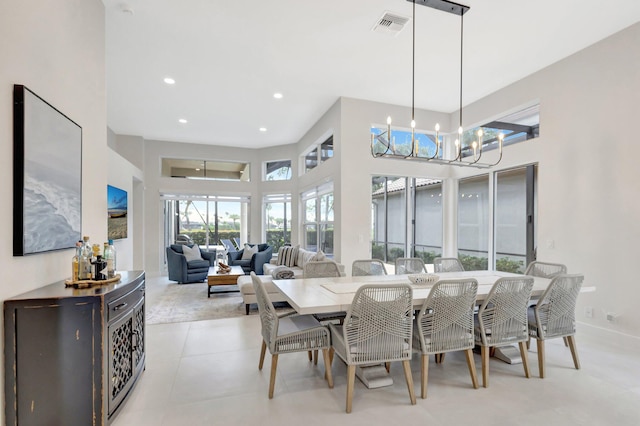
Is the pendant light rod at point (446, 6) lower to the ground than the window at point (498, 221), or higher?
higher

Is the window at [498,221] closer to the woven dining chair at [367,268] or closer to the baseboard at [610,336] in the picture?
the baseboard at [610,336]

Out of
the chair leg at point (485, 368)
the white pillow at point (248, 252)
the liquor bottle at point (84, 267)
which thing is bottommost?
the chair leg at point (485, 368)

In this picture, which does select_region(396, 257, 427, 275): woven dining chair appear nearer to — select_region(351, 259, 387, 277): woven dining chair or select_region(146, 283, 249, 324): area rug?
select_region(351, 259, 387, 277): woven dining chair

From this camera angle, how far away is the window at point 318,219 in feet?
20.9

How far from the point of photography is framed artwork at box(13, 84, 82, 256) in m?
1.79

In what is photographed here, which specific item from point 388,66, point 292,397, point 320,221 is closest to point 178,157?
point 320,221

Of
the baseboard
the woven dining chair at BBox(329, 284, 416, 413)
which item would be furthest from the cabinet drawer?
the baseboard

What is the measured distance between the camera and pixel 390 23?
3.34 meters

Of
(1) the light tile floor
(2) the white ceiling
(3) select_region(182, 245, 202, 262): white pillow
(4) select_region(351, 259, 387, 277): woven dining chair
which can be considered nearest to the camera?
(1) the light tile floor

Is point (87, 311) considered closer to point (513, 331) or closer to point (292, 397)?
point (292, 397)

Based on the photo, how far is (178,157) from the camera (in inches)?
319

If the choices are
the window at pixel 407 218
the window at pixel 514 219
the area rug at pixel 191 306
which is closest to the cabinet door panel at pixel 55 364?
the area rug at pixel 191 306

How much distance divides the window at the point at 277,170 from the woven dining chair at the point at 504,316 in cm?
664

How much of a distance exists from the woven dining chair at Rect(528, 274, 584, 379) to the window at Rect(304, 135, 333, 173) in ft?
13.8
